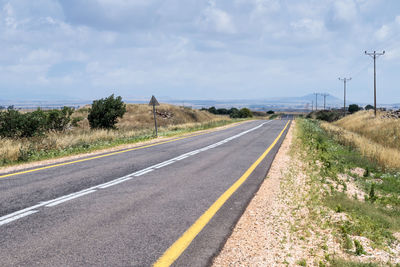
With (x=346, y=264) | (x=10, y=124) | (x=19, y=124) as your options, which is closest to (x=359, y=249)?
(x=346, y=264)

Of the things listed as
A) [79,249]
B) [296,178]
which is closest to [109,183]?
[79,249]

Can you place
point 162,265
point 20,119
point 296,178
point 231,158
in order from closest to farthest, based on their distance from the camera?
point 162,265 < point 296,178 < point 231,158 < point 20,119

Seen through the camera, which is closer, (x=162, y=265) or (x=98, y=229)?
(x=162, y=265)

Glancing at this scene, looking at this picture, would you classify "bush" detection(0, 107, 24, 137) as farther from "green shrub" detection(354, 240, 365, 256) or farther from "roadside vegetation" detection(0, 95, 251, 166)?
"green shrub" detection(354, 240, 365, 256)

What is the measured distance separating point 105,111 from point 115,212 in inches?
1080

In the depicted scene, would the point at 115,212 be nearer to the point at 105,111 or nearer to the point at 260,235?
the point at 260,235

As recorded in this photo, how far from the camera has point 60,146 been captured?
46.6 feet

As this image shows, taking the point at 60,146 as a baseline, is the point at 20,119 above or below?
above

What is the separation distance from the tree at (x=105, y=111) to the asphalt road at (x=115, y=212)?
22357 millimetres

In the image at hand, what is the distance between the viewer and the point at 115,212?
4.87 m

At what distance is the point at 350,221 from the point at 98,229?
148 inches

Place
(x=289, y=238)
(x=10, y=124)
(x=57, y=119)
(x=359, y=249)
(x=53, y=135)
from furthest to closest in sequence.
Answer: (x=57, y=119) < (x=10, y=124) < (x=53, y=135) < (x=289, y=238) < (x=359, y=249)

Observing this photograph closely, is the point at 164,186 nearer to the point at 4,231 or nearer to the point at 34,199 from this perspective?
the point at 34,199

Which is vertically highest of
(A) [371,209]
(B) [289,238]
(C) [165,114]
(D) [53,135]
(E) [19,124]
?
(E) [19,124]
